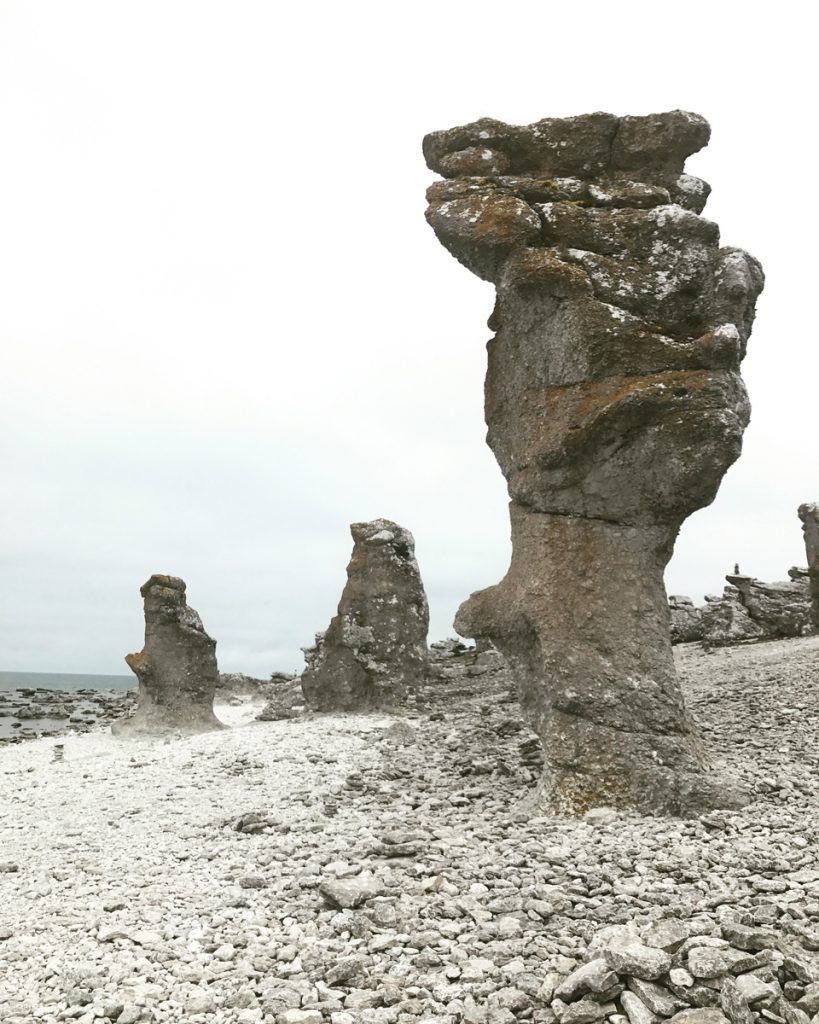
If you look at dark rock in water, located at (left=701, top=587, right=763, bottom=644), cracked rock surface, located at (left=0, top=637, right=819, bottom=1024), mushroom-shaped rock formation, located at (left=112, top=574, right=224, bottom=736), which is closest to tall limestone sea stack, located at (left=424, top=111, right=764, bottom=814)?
cracked rock surface, located at (left=0, top=637, right=819, bottom=1024)

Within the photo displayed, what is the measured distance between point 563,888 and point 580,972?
1.51 meters

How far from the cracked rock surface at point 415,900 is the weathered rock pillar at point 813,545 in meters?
11.7

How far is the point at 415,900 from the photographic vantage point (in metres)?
6.66

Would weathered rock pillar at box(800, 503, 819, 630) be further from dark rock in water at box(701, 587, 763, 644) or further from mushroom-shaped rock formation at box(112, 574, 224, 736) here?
mushroom-shaped rock formation at box(112, 574, 224, 736)

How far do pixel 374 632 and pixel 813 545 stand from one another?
12.4 m

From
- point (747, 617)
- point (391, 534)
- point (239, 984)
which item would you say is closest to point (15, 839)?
point (239, 984)

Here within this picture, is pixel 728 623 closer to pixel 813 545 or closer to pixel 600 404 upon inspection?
pixel 813 545

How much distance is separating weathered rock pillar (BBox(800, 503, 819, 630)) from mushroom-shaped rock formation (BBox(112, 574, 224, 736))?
16527 millimetres

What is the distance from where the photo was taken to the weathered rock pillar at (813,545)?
22.3 meters

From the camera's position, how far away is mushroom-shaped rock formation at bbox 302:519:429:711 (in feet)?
62.1

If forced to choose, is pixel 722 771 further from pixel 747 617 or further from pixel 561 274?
pixel 747 617

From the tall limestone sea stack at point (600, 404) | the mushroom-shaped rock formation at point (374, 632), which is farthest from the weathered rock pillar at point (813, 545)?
the tall limestone sea stack at point (600, 404)

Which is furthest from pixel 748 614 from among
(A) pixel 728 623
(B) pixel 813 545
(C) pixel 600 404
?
(C) pixel 600 404

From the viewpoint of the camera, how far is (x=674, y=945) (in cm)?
539
